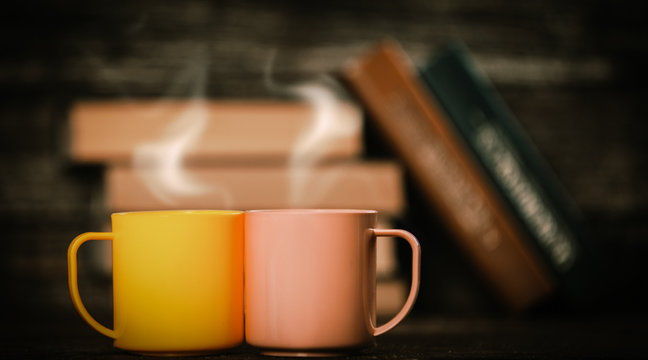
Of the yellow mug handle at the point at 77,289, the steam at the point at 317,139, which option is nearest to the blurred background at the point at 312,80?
the steam at the point at 317,139

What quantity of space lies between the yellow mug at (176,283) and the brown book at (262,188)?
1.18ft

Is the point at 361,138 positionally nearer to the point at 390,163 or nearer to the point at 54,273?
the point at 390,163

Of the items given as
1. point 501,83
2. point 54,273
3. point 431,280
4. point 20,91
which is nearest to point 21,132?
point 20,91

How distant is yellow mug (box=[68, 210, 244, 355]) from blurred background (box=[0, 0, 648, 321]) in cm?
41

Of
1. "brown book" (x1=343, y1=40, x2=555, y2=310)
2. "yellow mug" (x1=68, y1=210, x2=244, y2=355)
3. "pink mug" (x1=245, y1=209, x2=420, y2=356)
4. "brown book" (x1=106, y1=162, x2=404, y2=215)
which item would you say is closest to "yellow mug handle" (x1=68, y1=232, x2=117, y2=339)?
"yellow mug" (x1=68, y1=210, x2=244, y2=355)

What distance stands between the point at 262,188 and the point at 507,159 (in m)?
0.32

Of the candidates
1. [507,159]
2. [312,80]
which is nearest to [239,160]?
[312,80]

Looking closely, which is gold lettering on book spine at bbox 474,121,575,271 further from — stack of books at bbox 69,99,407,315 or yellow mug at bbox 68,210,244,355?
yellow mug at bbox 68,210,244,355

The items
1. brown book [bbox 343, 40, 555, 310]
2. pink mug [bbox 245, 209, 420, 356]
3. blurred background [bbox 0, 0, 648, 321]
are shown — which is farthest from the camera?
blurred background [bbox 0, 0, 648, 321]

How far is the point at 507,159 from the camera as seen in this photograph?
87cm

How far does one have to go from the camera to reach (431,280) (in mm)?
979

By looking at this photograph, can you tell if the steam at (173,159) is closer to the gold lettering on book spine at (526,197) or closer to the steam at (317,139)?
Result: the steam at (317,139)

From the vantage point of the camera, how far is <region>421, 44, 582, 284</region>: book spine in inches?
33.1

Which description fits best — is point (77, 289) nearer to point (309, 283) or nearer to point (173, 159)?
point (309, 283)
